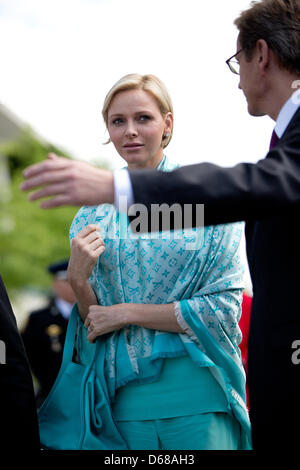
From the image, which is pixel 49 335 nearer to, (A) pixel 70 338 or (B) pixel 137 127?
(A) pixel 70 338

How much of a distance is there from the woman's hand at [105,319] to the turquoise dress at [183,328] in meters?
0.09

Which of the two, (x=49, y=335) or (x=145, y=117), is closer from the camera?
(x=145, y=117)

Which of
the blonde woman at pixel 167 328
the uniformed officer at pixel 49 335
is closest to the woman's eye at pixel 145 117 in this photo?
the blonde woman at pixel 167 328

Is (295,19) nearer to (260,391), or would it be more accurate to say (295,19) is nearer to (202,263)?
(202,263)

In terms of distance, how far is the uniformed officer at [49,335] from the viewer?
640 centimetres

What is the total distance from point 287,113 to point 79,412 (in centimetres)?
150

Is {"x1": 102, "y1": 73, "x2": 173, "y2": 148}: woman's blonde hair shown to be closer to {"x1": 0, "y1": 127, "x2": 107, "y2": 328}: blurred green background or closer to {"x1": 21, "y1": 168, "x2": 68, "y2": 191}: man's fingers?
{"x1": 21, "y1": 168, "x2": 68, "y2": 191}: man's fingers

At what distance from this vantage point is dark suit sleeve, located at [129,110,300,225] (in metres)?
1.69

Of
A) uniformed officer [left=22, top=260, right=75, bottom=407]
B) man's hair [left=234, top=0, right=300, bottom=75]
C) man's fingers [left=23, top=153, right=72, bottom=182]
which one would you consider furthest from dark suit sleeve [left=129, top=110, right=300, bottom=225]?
uniformed officer [left=22, top=260, right=75, bottom=407]

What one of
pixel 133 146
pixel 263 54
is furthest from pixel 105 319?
pixel 263 54

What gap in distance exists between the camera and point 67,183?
65.2 inches

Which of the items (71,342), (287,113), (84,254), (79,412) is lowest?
(79,412)

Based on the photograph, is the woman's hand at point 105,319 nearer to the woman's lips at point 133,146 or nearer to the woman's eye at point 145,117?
the woman's lips at point 133,146

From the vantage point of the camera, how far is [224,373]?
8.43ft
